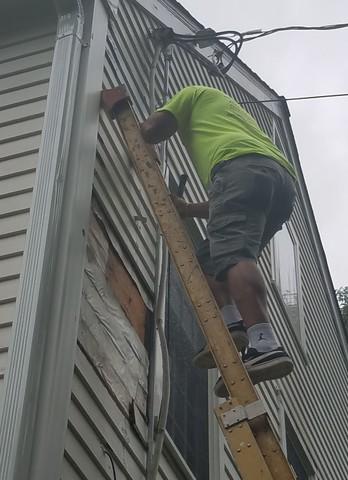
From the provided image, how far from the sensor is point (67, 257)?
4.07 m

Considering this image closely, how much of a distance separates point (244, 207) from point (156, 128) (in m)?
0.95

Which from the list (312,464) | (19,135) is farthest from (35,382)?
(312,464)

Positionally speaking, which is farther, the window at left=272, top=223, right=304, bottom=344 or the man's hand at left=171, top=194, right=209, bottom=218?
the window at left=272, top=223, right=304, bottom=344

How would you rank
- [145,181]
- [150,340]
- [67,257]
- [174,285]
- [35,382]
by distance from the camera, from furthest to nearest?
[174,285], [150,340], [145,181], [67,257], [35,382]

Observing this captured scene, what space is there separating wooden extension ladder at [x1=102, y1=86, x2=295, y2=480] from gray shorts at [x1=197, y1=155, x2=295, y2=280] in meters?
0.17

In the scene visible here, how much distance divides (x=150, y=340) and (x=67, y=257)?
1143mm

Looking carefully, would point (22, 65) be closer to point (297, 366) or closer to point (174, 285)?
point (174, 285)

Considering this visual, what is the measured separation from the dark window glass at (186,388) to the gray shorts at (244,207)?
1085 millimetres

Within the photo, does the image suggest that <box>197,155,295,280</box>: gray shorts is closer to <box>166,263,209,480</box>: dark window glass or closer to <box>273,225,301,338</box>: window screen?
<box>166,263,209,480</box>: dark window glass

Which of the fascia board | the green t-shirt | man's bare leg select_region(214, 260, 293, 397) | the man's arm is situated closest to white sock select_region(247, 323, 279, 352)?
man's bare leg select_region(214, 260, 293, 397)

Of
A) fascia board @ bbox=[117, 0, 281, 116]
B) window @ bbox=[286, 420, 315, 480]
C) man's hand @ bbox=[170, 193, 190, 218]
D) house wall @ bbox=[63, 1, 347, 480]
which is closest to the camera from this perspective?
house wall @ bbox=[63, 1, 347, 480]

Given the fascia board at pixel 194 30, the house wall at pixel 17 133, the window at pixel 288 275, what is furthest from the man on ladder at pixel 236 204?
the window at pixel 288 275

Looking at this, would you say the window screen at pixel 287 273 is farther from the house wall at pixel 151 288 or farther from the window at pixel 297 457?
the window at pixel 297 457

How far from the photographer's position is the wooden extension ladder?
3268mm
